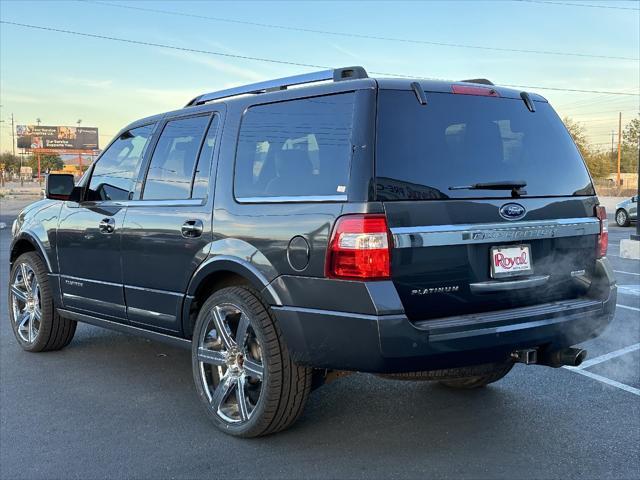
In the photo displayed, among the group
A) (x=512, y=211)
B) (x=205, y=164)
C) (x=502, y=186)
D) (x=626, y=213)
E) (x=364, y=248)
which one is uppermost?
(x=205, y=164)

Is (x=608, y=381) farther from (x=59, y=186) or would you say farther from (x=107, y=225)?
(x=59, y=186)

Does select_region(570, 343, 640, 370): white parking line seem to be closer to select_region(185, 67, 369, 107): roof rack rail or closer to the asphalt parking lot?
the asphalt parking lot

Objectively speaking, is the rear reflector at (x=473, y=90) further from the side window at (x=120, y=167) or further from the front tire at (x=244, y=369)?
the side window at (x=120, y=167)

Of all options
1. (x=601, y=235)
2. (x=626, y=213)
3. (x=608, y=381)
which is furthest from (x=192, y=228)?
(x=626, y=213)

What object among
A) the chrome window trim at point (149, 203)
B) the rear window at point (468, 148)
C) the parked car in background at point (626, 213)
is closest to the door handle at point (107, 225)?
the chrome window trim at point (149, 203)

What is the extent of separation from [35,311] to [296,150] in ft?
11.0

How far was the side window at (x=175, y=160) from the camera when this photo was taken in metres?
4.37

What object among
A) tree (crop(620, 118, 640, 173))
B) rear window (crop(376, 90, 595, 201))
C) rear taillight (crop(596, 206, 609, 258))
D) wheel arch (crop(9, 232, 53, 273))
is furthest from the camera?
tree (crop(620, 118, 640, 173))

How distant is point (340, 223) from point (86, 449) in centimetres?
192

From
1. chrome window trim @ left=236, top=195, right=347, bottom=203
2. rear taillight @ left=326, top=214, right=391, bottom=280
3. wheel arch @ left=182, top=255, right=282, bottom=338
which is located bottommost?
wheel arch @ left=182, top=255, right=282, bottom=338

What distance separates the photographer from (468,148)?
355 centimetres

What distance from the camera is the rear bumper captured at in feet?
10.4

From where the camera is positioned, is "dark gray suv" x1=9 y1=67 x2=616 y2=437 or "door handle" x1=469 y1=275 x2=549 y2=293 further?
"door handle" x1=469 y1=275 x2=549 y2=293

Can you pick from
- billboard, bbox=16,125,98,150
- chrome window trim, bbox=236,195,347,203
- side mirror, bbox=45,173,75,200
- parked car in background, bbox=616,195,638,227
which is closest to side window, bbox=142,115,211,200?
chrome window trim, bbox=236,195,347,203
